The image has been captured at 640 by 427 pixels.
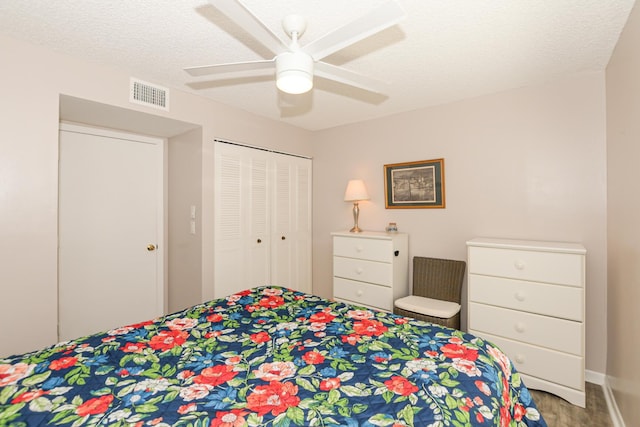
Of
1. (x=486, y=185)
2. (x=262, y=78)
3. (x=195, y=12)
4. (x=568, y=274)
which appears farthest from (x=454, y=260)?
(x=195, y=12)

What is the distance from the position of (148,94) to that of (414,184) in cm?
257

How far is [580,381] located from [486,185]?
1.59m

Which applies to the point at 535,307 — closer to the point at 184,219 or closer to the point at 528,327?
the point at 528,327

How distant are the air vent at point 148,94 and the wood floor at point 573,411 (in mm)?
3630

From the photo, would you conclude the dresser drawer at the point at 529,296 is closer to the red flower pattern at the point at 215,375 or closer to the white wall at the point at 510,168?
the white wall at the point at 510,168

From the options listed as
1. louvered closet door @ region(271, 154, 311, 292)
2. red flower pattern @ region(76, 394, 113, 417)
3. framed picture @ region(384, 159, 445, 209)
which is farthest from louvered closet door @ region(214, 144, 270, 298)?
red flower pattern @ region(76, 394, 113, 417)

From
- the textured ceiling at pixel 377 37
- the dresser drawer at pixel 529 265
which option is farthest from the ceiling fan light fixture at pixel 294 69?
the dresser drawer at pixel 529 265

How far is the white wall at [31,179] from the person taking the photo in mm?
1975

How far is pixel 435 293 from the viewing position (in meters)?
3.03

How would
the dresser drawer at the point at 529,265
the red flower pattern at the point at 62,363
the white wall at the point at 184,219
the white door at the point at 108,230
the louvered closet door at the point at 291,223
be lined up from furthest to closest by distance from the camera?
the louvered closet door at the point at 291,223, the white wall at the point at 184,219, the white door at the point at 108,230, the dresser drawer at the point at 529,265, the red flower pattern at the point at 62,363

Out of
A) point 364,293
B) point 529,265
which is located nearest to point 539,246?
point 529,265

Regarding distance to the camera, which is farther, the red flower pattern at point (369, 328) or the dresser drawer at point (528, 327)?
the dresser drawer at point (528, 327)

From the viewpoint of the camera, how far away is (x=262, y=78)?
2.59 metres

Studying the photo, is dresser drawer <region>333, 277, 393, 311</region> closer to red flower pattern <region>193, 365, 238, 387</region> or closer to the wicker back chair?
the wicker back chair
